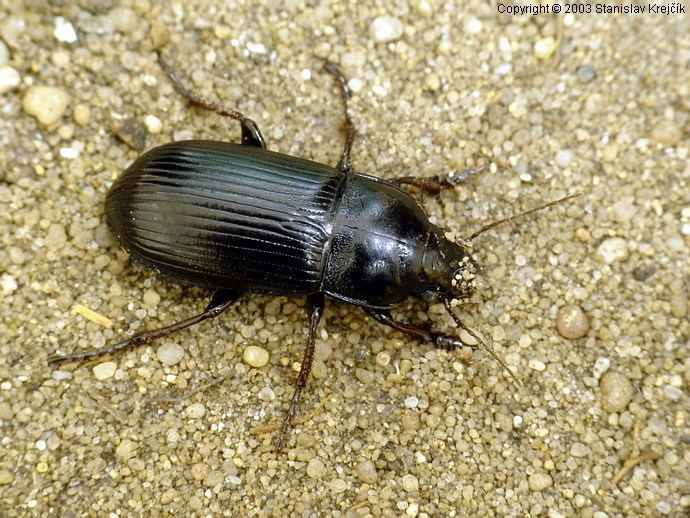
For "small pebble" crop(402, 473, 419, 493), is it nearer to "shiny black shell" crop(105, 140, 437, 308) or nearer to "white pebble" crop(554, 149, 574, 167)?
"shiny black shell" crop(105, 140, 437, 308)

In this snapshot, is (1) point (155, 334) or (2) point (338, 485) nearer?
(2) point (338, 485)

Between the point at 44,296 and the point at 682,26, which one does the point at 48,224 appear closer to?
the point at 44,296

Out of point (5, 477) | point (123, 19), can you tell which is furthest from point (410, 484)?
point (123, 19)

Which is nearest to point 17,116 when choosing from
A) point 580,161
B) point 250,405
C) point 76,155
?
point 76,155

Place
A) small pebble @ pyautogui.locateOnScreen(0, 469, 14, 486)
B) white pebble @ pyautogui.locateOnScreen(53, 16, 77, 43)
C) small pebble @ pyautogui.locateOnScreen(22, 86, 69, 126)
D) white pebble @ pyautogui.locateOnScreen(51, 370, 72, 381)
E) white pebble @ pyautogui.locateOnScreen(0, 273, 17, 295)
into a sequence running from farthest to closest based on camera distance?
white pebble @ pyautogui.locateOnScreen(53, 16, 77, 43) → small pebble @ pyautogui.locateOnScreen(22, 86, 69, 126) → white pebble @ pyautogui.locateOnScreen(0, 273, 17, 295) → white pebble @ pyautogui.locateOnScreen(51, 370, 72, 381) → small pebble @ pyautogui.locateOnScreen(0, 469, 14, 486)

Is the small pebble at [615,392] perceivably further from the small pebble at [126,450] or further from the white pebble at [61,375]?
the white pebble at [61,375]

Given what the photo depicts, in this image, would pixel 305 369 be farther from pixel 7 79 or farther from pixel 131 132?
pixel 7 79

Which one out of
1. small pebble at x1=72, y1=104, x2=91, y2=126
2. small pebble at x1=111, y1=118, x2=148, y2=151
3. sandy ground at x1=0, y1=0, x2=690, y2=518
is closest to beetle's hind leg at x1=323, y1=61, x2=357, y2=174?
sandy ground at x1=0, y1=0, x2=690, y2=518
